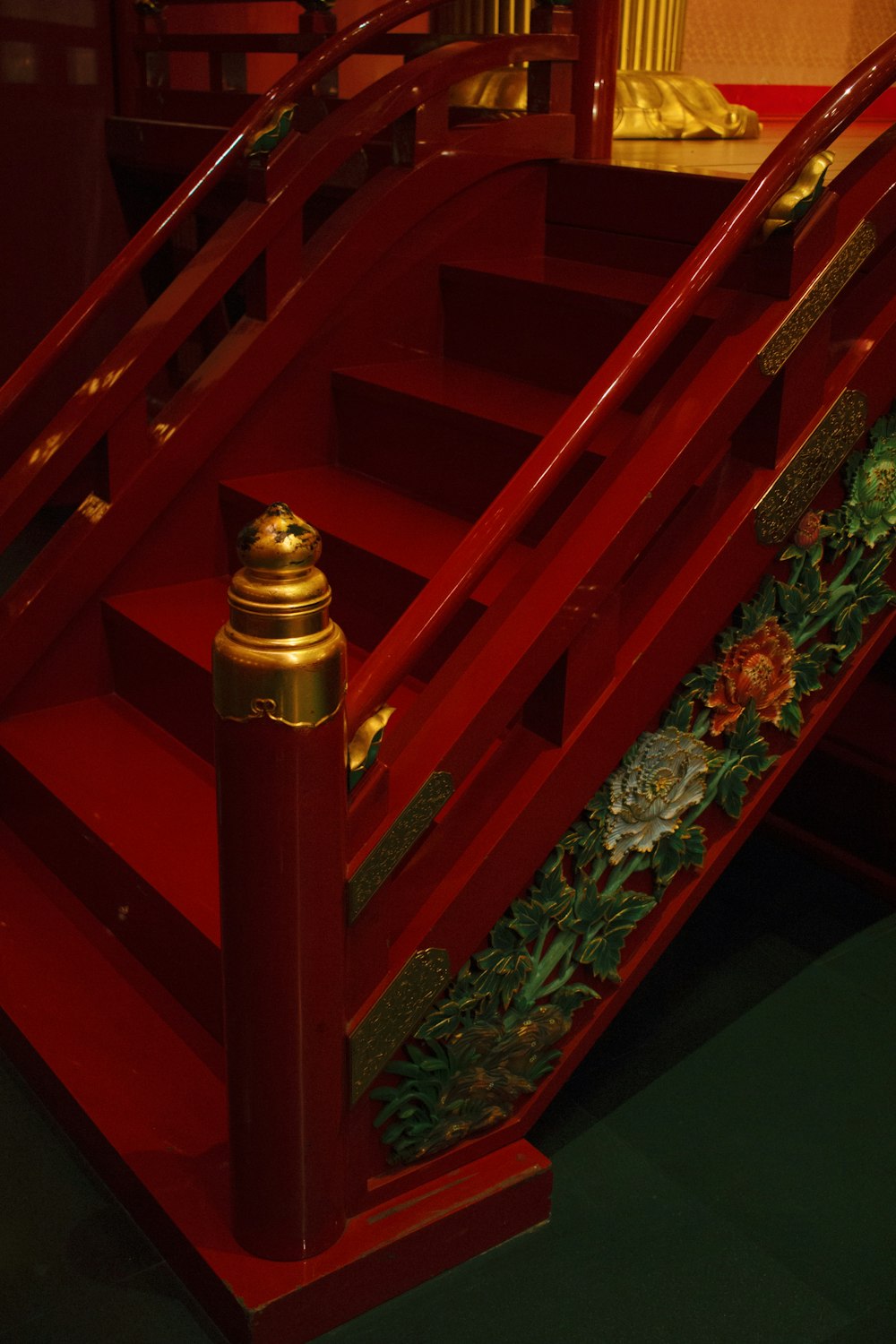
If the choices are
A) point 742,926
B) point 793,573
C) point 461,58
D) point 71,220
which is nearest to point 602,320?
point 461,58

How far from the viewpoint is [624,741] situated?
185 cm

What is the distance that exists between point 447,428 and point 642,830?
964 mm

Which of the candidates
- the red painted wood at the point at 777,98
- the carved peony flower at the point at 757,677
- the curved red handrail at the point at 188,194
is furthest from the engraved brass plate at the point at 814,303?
the red painted wood at the point at 777,98

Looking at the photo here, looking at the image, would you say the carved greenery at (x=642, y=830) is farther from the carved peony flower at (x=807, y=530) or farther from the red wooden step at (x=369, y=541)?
the red wooden step at (x=369, y=541)

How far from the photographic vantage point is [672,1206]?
192cm

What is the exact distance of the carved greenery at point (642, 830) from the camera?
181cm

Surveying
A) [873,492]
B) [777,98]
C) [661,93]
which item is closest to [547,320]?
[873,492]

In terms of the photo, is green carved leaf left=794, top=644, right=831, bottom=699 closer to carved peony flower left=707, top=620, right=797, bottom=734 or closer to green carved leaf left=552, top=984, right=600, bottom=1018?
carved peony flower left=707, top=620, right=797, bottom=734

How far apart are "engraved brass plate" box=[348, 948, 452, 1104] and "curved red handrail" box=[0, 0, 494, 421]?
A: 1.25 meters

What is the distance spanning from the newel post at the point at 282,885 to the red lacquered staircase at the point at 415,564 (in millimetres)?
16

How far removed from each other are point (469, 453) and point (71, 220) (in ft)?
7.31

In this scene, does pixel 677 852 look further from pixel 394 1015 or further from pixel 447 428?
pixel 447 428

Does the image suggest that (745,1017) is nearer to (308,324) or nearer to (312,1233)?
(312,1233)

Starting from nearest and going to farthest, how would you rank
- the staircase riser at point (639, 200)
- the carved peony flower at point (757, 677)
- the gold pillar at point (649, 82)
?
the carved peony flower at point (757, 677) → the staircase riser at point (639, 200) → the gold pillar at point (649, 82)
